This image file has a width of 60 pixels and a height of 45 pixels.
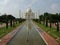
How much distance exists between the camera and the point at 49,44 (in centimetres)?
1102

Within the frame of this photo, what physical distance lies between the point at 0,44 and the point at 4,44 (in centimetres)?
25

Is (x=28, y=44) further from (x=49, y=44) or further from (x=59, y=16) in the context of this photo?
(x=59, y=16)

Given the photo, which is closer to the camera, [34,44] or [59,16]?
[34,44]

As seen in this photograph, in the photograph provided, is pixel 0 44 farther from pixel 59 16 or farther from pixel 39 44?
pixel 59 16

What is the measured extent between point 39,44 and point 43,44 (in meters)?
0.25

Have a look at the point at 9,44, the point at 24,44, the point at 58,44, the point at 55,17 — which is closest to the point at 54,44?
the point at 58,44

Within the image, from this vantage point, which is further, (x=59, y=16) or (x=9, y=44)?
(x=59, y=16)

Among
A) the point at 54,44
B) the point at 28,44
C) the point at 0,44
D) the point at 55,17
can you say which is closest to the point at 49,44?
the point at 54,44

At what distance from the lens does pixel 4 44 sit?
1121 cm

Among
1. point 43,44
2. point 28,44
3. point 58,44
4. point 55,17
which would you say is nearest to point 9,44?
point 28,44

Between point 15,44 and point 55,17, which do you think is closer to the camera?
point 15,44

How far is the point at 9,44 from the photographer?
1146 centimetres

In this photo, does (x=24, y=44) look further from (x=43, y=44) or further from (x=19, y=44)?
(x=43, y=44)

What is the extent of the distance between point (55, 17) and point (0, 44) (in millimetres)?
51685
